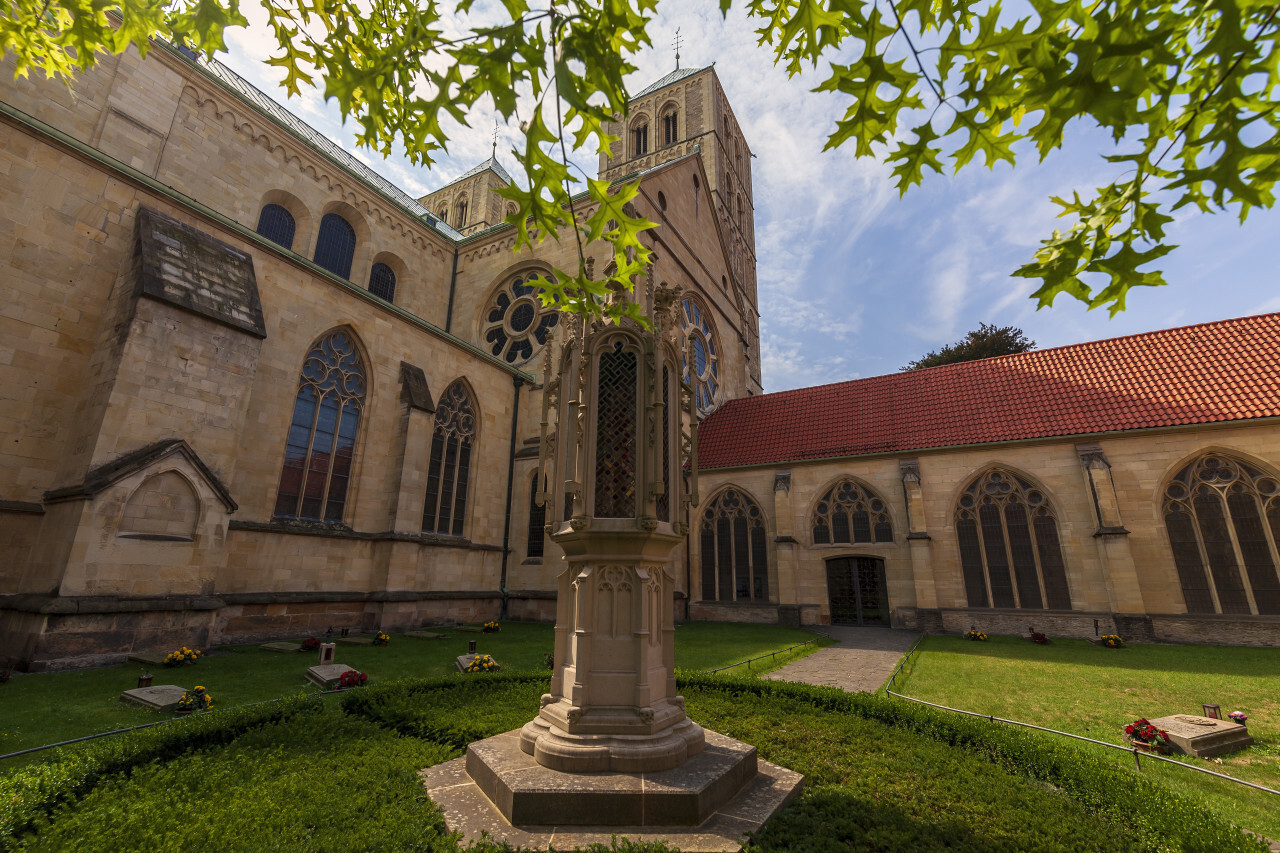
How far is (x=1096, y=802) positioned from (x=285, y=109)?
30047 millimetres

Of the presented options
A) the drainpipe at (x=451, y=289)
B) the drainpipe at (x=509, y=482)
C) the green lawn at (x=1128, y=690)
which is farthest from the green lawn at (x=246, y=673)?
the drainpipe at (x=451, y=289)

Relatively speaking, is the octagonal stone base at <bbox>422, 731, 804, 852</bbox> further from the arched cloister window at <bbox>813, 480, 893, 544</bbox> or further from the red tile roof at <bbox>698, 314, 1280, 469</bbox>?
the red tile roof at <bbox>698, 314, 1280, 469</bbox>

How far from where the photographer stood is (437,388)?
1628 cm

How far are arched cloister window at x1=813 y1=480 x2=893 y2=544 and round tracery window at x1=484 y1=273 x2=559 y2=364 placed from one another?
11966mm

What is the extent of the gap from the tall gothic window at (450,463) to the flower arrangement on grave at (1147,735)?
1485 centimetres

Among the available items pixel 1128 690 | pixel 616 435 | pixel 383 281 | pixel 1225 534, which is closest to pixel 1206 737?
pixel 1128 690

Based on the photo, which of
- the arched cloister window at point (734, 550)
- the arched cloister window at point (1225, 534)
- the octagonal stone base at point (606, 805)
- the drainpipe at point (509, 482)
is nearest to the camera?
the octagonal stone base at point (606, 805)

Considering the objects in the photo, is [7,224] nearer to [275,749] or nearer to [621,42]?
[275,749]

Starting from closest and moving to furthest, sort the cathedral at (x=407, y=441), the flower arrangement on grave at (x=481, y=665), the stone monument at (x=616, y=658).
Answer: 1. the stone monument at (x=616, y=658)
2. the flower arrangement on grave at (x=481, y=665)
3. the cathedral at (x=407, y=441)

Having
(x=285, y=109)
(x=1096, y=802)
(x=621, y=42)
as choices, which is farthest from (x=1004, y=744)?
(x=285, y=109)

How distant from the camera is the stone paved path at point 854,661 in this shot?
9.43 m

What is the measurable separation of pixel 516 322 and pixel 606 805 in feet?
65.8

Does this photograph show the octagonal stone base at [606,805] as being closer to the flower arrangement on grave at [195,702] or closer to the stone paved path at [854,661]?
the flower arrangement on grave at [195,702]

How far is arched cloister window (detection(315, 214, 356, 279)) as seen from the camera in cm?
2006
